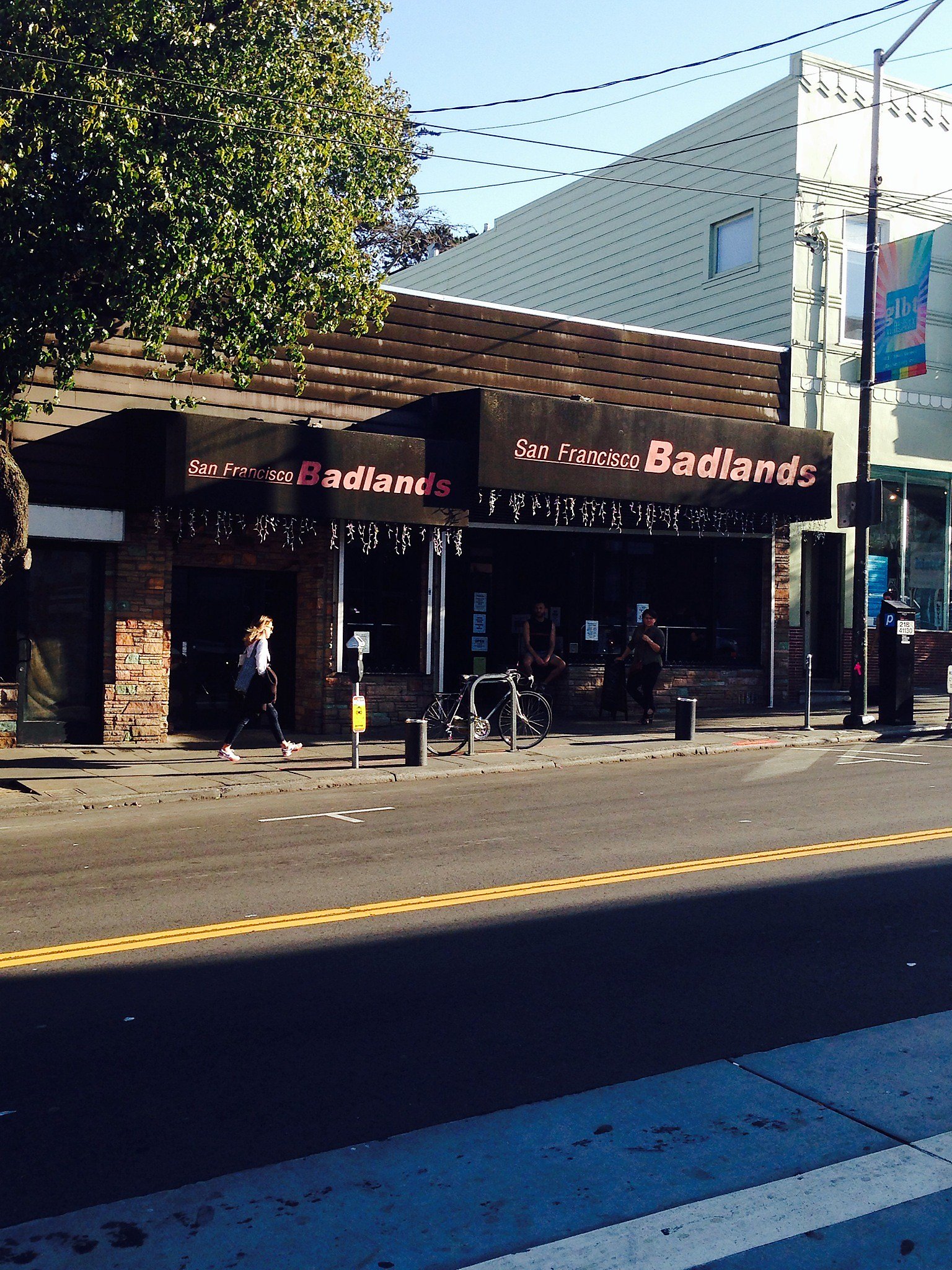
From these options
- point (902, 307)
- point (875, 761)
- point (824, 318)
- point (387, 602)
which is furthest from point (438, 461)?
point (824, 318)

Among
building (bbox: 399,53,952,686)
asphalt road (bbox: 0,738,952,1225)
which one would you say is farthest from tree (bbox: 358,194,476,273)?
asphalt road (bbox: 0,738,952,1225)

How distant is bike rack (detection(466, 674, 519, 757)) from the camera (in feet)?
51.4

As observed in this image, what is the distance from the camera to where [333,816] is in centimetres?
1131

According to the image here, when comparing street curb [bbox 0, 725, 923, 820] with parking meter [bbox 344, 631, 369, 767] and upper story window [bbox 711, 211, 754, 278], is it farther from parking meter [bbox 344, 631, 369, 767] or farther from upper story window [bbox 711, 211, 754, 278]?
upper story window [bbox 711, 211, 754, 278]

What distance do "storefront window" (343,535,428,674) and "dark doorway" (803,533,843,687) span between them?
8.11 meters

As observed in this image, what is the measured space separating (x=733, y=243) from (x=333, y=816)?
16407 mm

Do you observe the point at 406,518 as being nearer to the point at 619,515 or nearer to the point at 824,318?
the point at 619,515

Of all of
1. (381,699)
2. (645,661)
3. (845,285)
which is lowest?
(381,699)

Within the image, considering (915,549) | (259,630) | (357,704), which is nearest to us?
(357,704)

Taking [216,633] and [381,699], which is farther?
[381,699]

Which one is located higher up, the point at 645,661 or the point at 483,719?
the point at 645,661

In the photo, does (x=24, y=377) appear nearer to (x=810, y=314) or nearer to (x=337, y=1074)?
(x=337, y=1074)

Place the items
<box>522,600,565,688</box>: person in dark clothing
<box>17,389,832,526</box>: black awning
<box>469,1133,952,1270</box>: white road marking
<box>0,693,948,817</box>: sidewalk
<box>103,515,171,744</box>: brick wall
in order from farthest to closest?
1. <box>522,600,565,688</box>: person in dark clothing
2. <box>103,515,171,744</box>: brick wall
3. <box>17,389,832,526</box>: black awning
4. <box>0,693,948,817</box>: sidewalk
5. <box>469,1133,952,1270</box>: white road marking

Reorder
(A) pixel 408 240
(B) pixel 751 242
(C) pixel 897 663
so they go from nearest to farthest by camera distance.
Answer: (C) pixel 897 663, (B) pixel 751 242, (A) pixel 408 240
